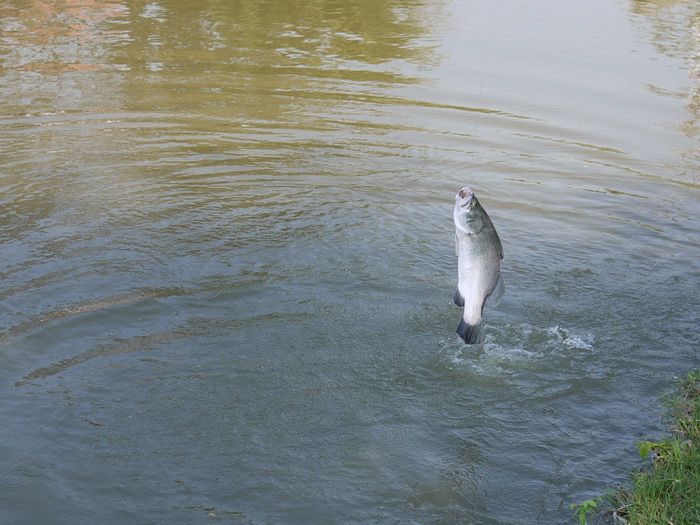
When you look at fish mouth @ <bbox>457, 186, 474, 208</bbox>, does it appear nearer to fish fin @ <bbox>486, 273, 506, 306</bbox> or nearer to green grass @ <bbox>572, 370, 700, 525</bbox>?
fish fin @ <bbox>486, 273, 506, 306</bbox>

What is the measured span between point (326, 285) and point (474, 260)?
2875 mm

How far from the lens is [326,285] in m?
7.79

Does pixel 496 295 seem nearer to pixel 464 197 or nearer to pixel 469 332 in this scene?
pixel 469 332

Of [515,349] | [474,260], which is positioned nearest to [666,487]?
[474,260]

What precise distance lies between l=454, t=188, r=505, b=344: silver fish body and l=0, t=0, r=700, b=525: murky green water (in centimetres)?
105

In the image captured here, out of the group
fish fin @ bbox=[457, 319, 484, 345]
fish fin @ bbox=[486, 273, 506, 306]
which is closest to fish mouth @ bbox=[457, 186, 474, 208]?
fish fin @ bbox=[486, 273, 506, 306]

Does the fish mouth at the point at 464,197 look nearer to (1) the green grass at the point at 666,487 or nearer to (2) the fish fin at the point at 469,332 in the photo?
(2) the fish fin at the point at 469,332

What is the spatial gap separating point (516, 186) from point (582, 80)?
5.66m

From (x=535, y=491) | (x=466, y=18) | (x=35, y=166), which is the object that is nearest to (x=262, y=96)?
(x=35, y=166)

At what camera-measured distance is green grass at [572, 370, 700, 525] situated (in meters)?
4.62

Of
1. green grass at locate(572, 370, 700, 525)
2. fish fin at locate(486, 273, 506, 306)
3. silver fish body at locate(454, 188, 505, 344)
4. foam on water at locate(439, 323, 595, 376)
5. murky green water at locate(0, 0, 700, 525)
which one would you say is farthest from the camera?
foam on water at locate(439, 323, 595, 376)

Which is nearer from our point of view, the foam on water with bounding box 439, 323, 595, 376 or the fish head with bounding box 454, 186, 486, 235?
the fish head with bounding box 454, 186, 486, 235

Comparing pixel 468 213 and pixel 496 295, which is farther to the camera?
pixel 496 295

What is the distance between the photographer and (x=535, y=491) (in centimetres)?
535
